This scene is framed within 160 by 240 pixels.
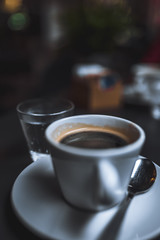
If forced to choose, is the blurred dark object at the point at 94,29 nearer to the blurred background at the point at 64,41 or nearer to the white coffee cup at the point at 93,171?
the blurred background at the point at 64,41

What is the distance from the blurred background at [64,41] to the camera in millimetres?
1383

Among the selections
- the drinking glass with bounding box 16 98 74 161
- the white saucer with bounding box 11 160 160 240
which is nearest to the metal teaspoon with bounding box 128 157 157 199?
the white saucer with bounding box 11 160 160 240

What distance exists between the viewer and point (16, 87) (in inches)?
124

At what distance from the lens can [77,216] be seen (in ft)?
1.10

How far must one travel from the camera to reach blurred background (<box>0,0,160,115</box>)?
1383 millimetres

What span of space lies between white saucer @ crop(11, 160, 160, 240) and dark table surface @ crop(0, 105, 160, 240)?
3cm

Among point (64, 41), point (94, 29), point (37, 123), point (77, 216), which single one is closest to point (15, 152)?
point (37, 123)

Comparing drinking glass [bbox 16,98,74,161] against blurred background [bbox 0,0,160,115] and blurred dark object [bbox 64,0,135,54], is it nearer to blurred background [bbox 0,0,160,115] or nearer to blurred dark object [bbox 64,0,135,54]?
blurred background [bbox 0,0,160,115]

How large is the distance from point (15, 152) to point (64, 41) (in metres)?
1.43

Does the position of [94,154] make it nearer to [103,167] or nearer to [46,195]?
[103,167]

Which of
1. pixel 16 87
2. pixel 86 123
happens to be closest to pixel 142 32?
pixel 16 87

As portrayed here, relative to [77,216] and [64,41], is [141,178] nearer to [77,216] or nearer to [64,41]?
[77,216]

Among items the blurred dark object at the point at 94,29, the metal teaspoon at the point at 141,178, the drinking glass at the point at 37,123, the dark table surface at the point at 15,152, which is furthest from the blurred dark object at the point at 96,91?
the blurred dark object at the point at 94,29

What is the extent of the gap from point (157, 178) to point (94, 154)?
0.17m
